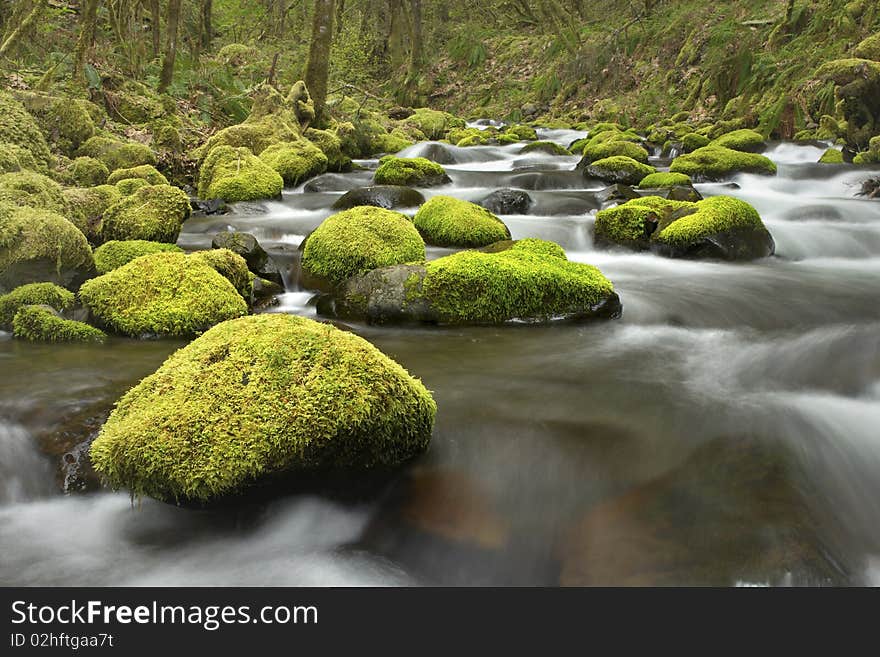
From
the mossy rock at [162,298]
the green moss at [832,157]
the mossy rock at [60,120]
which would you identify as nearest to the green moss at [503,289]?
the mossy rock at [162,298]

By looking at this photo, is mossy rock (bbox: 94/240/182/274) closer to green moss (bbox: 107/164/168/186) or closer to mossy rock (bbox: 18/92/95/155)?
green moss (bbox: 107/164/168/186)

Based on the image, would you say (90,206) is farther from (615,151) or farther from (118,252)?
(615,151)

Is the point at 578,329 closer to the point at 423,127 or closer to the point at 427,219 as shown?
the point at 427,219

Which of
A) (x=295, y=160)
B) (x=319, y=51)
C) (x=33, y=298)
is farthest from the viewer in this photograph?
(x=319, y=51)

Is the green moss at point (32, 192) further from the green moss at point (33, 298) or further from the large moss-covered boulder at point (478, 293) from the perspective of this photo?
the large moss-covered boulder at point (478, 293)

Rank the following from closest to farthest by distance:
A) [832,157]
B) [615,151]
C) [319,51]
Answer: [832,157]
[615,151]
[319,51]

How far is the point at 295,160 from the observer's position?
41.2ft

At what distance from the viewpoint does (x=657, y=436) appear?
3.52 m

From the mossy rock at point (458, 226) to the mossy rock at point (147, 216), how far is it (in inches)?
118

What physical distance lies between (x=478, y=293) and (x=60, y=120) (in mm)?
9618

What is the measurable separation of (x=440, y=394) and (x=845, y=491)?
2.20 metres

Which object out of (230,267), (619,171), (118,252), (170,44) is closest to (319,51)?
(170,44)

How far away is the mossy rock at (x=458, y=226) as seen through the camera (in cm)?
793

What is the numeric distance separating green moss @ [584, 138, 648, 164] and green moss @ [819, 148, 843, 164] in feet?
12.2
